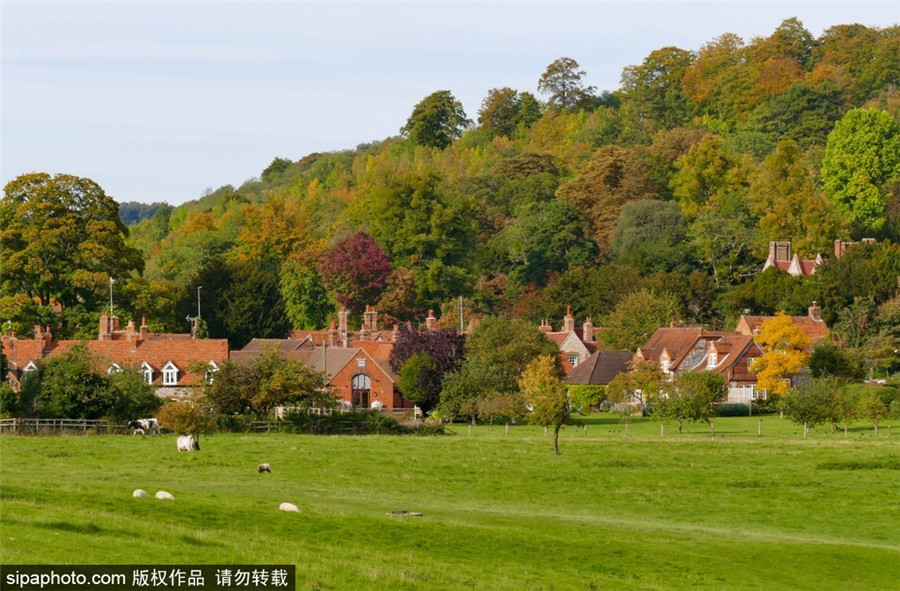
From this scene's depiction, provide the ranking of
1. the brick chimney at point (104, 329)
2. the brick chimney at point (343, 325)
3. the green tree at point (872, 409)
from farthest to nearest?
1. the brick chimney at point (343, 325)
2. the brick chimney at point (104, 329)
3. the green tree at point (872, 409)

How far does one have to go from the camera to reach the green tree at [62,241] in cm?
10375

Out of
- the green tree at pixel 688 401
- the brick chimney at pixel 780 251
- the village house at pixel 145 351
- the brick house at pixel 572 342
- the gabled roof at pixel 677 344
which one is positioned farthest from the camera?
the brick chimney at pixel 780 251

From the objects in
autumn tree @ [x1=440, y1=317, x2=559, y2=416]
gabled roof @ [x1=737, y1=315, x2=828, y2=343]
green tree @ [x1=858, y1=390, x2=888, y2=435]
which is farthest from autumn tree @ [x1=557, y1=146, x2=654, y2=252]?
green tree @ [x1=858, y1=390, x2=888, y2=435]

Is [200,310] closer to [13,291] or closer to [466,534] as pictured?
[13,291]

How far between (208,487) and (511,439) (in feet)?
95.6

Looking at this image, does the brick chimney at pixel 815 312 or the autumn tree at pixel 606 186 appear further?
the autumn tree at pixel 606 186

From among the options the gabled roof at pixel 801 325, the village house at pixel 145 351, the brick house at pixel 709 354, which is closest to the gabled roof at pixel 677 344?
the brick house at pixel 709 354

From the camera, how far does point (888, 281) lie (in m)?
113

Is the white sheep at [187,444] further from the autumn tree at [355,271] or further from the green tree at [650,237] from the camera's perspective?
the green tree at [650,237]

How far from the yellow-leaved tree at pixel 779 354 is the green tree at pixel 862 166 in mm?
40197

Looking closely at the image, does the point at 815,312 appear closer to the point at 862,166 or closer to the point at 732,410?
the point at 732,410

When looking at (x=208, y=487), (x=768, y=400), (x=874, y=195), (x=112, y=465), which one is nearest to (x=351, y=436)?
(x=112, y=465)

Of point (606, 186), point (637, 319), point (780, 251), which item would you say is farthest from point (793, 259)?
point (606, 186)

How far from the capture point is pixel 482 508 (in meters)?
45.7
